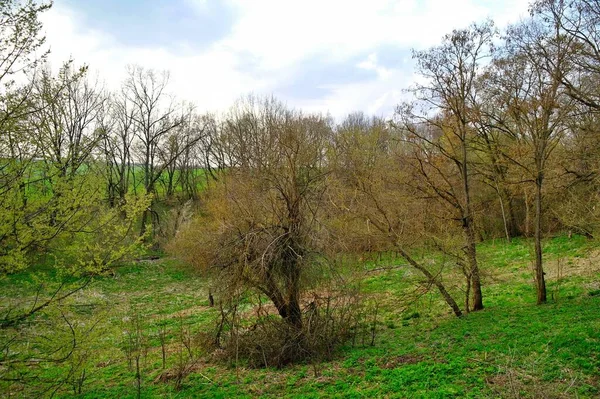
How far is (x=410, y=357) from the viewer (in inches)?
383

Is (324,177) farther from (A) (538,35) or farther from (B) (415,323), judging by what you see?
(A) (538,35)

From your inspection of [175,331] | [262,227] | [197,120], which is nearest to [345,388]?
[262,227]

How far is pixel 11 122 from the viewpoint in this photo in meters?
6.33

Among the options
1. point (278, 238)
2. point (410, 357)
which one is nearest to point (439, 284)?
point (410, 357)

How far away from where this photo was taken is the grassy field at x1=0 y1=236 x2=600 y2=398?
24.4ft

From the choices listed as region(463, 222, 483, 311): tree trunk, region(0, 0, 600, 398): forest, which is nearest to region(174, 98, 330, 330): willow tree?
region(0, 0, 600, 398): forest

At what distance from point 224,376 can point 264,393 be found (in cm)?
186

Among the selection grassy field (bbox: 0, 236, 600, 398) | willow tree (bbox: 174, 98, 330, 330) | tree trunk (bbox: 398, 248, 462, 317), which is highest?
willow tree (bbox: 174, 98, 330, 330)

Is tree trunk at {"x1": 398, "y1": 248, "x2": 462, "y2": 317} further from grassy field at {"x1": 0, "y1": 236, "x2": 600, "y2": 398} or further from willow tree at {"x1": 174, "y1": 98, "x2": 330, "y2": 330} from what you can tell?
willow tree at {"x1": 174, "y1": 98, "x2": 330, "y2": 330}

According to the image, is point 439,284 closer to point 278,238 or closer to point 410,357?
point 410,357

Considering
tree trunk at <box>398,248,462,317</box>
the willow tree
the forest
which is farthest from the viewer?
tree trunk at <box>398,248,462,317</box>

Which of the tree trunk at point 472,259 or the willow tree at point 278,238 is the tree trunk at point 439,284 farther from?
the willow tree at point 278,238

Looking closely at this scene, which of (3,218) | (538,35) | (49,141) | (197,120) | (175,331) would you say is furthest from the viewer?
(197,120)

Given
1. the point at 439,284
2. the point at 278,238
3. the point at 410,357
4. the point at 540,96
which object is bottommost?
the point at 410,357
